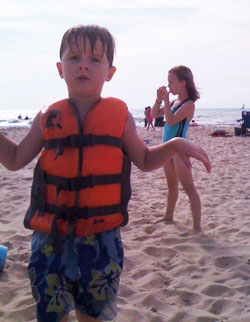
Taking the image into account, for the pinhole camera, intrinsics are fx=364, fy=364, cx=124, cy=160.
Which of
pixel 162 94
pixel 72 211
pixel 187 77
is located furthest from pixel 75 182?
pixel 187 77

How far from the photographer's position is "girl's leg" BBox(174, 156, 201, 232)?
4.10m

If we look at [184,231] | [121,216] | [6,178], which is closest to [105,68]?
[121,216]

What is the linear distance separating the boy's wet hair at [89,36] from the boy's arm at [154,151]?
0.39 meters

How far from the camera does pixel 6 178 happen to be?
7.02 meters

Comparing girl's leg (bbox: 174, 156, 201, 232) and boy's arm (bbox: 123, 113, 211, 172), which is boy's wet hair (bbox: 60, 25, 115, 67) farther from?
girl's leg (bbox: 174, 156, 201, 232)

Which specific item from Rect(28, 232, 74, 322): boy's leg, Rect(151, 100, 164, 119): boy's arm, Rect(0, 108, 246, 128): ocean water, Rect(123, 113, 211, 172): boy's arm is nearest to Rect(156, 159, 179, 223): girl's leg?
Rect(151, 100, 164, 119): boy's arm

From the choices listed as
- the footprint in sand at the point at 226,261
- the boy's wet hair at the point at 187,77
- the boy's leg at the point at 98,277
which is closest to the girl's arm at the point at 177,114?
the boy's wet hair at the point at 187,77

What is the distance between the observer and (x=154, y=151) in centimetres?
195

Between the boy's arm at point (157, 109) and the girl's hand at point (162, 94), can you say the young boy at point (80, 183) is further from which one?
the boy's arm at point (157, 109)

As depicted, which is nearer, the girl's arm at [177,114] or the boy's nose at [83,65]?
the boy's nose at [83,65]

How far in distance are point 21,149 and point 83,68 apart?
20.7 inches

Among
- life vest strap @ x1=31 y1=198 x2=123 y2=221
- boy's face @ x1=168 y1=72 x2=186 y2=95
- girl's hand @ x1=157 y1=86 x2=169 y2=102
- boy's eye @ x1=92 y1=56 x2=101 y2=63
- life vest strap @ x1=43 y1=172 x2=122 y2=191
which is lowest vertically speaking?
life vest strap @ x1=31 y1=198 x2=123 y2=221

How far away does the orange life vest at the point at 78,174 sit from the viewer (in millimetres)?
1757

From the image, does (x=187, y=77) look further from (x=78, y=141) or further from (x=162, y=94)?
(x=78, y=141)
